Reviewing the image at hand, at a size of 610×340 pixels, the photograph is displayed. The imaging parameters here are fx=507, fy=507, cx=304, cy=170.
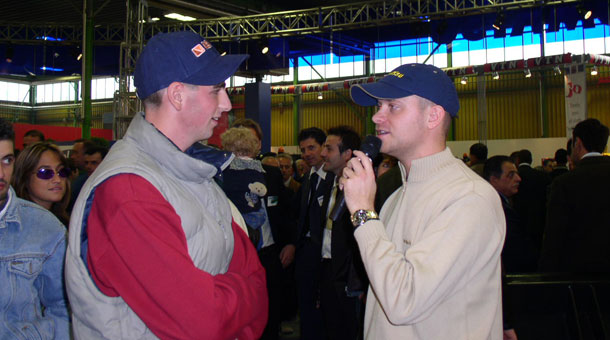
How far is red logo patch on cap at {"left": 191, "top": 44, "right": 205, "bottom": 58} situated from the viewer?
4.88 ft

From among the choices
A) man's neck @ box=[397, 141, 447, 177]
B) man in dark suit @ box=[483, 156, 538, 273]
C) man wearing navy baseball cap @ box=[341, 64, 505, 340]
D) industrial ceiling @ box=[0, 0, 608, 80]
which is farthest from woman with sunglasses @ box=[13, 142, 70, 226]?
industrial ceiling @ box=[0, 0, 608, 80]

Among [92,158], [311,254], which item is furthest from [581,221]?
[92,158]

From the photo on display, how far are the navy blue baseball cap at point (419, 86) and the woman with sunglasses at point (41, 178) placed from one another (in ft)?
7.39

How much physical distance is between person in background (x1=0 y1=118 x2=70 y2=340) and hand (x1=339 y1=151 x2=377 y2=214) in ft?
3.70

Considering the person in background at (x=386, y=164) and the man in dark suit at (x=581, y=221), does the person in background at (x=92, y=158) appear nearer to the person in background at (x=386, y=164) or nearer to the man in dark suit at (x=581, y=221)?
the person in background at (x=386, y=164)

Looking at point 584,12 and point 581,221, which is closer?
point 581,221

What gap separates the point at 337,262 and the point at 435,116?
6.20ft

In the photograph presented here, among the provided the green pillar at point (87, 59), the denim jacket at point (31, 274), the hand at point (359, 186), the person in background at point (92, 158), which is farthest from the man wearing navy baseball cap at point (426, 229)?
the green pillar at point (87, 59)

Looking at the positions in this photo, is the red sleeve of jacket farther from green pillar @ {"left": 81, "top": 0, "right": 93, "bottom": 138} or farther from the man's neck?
green pillar @ {"left": 81, "top": 0, "right": 93, "bottom": 138}

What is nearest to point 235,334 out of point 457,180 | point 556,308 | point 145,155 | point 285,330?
point 145,155

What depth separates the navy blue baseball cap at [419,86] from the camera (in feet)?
5.71

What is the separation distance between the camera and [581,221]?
3.52m

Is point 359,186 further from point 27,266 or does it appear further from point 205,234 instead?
point 27,266

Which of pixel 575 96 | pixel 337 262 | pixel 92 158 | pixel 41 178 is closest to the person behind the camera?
pixel 41 178
